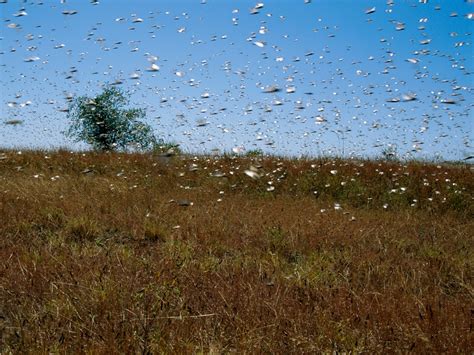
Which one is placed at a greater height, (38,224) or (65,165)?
(38,224)

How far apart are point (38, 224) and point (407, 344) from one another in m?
5.43

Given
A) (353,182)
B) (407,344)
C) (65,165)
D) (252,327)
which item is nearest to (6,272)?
(252,327)

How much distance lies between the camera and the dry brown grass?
10.6 ft

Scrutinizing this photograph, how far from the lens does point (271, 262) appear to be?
546cm

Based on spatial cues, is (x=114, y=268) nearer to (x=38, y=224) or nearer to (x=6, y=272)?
(x=6, y=272)

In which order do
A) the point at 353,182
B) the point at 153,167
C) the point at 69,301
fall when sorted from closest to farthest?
the point at 69,301 → the point at 353,182 → the point at 153,167

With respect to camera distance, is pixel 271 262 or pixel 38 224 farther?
pixel 38 224

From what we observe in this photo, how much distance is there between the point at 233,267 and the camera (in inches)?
191

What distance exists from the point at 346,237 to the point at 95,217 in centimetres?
365

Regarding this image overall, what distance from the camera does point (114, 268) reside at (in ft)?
14.8

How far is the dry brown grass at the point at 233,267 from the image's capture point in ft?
10.6

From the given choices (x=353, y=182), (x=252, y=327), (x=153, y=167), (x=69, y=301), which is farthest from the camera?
(x=153, y=167)

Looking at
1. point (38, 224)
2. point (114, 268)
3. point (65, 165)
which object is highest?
point (114, 268)

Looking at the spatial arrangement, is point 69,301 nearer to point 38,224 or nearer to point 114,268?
point 114,268
